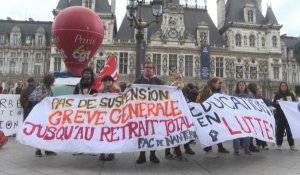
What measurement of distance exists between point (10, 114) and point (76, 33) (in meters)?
4.07

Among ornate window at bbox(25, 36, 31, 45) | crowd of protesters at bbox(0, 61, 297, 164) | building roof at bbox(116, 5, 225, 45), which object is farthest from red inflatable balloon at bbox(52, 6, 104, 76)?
ornate window at bbox(25, 36, 31, 45)

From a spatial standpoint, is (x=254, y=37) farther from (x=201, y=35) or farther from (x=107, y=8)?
(x=107, y=8)

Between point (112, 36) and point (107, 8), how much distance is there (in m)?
4.14

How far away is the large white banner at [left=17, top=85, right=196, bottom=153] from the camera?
533cm

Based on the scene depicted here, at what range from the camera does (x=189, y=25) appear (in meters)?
41.0

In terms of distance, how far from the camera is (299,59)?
10523 mm

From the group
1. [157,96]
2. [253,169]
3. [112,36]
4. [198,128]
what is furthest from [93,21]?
[112,36]

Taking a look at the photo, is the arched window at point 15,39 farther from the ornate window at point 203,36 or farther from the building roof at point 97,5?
the ornate window at point 203,36

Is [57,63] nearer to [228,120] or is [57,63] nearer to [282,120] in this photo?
[282,120]

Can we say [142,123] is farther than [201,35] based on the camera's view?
No

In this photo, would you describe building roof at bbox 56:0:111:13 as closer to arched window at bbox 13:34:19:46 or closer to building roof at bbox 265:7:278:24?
arched window at bbox 13:34:19:46

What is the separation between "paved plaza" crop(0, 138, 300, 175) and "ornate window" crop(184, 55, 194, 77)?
30.6 meters

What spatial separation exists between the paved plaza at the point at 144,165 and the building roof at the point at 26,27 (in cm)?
3818

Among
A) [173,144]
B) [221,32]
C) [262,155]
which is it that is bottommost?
[262,155]
